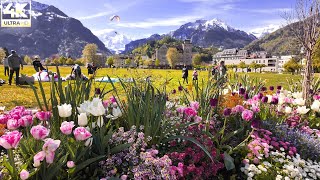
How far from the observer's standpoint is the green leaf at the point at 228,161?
398cm

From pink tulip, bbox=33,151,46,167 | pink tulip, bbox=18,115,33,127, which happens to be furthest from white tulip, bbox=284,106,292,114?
pink tulip, bbox=33,151,46,167

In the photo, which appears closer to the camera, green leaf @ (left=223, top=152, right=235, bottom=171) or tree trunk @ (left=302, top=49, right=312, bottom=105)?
green leaf @ (left=223, top=152, right=235, bottom=171)

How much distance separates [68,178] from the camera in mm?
3074

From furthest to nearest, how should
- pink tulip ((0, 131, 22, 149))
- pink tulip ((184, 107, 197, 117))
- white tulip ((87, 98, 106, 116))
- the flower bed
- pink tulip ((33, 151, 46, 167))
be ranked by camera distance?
pink tulip ((184, 107, 197, 117)) → white tulip ((87, 98, 106, 116)) → the flower bed → pink tulip ((33, 151, 46, 167)) → pink tulip ((0, 131, 22, 149))

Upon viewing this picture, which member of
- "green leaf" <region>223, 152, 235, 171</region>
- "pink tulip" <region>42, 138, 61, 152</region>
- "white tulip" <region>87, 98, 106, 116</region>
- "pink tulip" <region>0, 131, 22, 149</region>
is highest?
"white tulip" <region>87, 98, 106, 116</region>

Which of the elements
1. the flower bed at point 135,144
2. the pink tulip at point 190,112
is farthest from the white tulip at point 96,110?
the pink tulip at point 190,112

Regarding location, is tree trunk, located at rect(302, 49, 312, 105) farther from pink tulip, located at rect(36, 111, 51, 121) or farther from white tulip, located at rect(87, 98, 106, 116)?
pink tulip, located at rect(36, 111, 51, 121)

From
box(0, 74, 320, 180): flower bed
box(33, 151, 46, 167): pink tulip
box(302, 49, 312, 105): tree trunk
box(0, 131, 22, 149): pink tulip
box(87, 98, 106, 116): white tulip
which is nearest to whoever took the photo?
box(0, 131, 22, 149): pink tulip

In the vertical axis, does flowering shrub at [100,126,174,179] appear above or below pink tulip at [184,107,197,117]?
below

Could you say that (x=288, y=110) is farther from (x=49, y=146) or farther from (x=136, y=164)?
(x=49, y=146)

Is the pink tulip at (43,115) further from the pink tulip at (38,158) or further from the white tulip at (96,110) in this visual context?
the pink tulip at (38,158)

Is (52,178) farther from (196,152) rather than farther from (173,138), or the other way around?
(196,152)

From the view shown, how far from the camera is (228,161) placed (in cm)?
404

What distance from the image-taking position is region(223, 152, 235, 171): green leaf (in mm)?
3982
